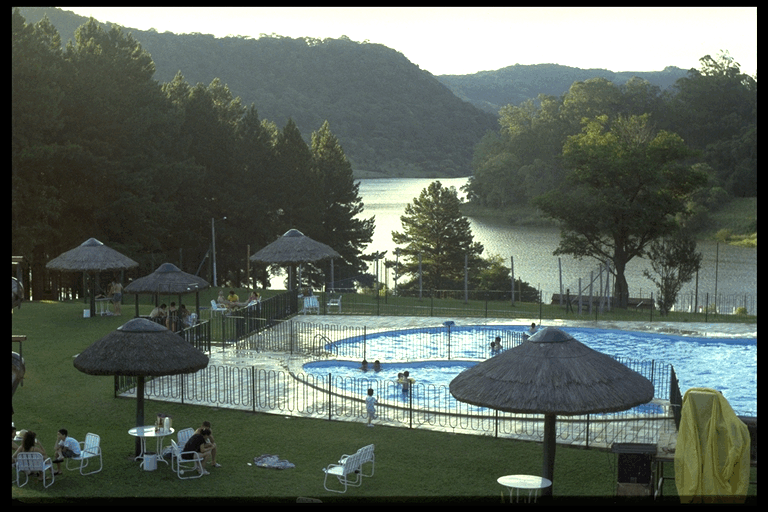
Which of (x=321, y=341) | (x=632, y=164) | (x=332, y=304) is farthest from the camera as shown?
(x=632, y=164)

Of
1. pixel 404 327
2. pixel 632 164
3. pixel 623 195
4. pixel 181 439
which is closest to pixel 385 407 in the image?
pixel 181 439

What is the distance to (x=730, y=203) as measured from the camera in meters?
60.5

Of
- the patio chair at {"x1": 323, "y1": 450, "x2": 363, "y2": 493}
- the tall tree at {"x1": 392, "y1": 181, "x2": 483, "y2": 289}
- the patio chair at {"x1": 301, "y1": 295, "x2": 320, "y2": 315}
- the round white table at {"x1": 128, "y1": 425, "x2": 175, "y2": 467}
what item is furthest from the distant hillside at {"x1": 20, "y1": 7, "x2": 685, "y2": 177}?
the patio chair at {"x1": 323, "y1": 450, "x2": 363, "y2": 493}

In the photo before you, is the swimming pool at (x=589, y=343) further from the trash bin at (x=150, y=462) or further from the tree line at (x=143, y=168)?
the tree line at (x=143, y=168)

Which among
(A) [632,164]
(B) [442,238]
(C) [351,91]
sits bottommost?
(B) [442,238]

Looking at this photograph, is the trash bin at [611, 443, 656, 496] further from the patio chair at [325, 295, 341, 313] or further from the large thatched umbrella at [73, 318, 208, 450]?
the patio chair at [325, 295, 341, 313]

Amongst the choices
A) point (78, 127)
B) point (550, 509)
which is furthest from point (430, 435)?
point (78, 127)

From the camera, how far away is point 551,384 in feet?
37.1

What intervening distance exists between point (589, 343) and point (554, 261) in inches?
1253

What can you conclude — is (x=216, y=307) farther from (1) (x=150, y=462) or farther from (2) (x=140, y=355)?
(1) (x=150, y=462)

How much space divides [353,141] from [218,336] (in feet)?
213

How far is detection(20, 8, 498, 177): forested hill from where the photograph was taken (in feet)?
251

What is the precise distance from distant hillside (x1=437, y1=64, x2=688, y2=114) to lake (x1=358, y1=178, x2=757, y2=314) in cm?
3516
